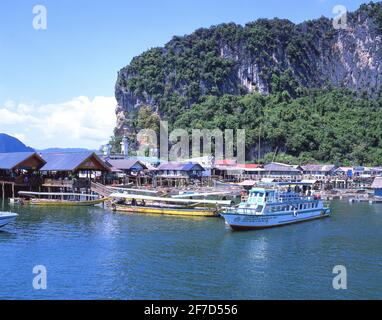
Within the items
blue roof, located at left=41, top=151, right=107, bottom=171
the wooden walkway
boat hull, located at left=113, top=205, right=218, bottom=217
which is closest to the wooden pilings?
blue roof, located at left=41, top=151, right=107, bottom=171

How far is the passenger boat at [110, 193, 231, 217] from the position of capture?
46156 millimetres

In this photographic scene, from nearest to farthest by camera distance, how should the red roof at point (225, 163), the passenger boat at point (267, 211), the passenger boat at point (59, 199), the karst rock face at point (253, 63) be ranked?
the passenger boat at point (267, 211) < the passenger boat at point (59, 199) < the red roof at point (225, 163) < the karst rock face at point (253, 63)

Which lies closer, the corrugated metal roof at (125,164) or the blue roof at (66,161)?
the blue roof at (66,161)

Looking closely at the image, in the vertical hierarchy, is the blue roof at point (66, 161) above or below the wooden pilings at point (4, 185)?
above

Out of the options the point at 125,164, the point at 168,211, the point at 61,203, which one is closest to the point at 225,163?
the point at 125,164

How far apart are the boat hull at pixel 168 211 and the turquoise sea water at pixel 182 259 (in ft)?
6.05

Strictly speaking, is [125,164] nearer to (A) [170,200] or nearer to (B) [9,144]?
(B) [9,144]

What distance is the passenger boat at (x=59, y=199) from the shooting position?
2122 inches

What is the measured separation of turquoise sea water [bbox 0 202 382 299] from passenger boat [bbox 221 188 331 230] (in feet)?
3.33

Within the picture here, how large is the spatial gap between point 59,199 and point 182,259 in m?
34.5

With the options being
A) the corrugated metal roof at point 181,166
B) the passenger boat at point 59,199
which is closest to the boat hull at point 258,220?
the passenger boat at point 59,199

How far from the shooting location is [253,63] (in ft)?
480
